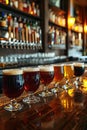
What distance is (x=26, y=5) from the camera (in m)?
4.82

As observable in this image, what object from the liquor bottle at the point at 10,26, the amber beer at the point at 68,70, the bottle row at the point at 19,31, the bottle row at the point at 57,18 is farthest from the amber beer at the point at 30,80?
the bottle row at the point at 57,18

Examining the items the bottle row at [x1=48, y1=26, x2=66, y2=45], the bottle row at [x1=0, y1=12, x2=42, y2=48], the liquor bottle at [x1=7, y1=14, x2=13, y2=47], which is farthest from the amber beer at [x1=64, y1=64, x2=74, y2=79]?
the bottle row at [x1=48, y1=26, x2=66, y2=45]

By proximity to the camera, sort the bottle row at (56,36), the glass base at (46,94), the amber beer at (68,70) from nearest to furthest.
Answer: the glass base at (46,94)
the amber beer at (68,70)
the bottle row at (56,36)

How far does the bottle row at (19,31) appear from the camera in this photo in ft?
A: 13.1

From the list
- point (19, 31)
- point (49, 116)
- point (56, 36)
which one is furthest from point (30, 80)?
point (56, 36)

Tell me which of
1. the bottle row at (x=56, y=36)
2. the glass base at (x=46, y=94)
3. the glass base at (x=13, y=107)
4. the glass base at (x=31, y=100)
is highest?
the bottle row at (x=56, y=36)

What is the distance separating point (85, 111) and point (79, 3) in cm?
777

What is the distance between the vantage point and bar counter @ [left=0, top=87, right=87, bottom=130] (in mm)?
744

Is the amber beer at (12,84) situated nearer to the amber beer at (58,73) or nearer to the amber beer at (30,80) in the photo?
the amber beer at (30,80)

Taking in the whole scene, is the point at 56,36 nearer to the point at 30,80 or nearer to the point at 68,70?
the point at 68,70

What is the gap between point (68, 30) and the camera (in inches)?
277

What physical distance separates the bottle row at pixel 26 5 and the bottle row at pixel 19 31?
0.57ft

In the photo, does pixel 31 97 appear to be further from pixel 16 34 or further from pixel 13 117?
pixel 16 34

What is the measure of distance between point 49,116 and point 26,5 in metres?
4.18
